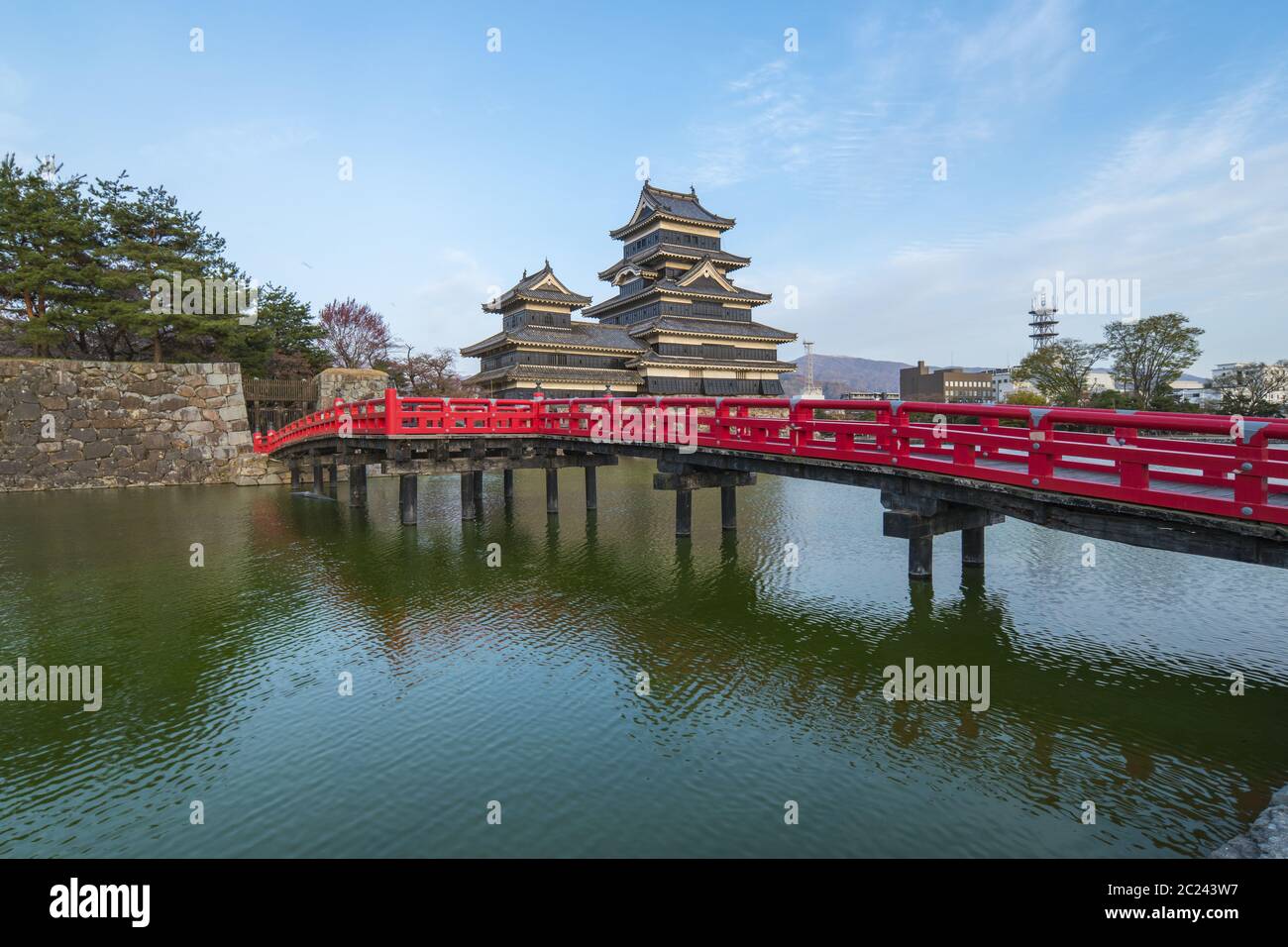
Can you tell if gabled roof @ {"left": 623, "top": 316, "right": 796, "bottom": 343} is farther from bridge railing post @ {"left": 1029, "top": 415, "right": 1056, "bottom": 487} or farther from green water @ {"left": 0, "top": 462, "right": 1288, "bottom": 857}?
bridge railing post @ {"left": 1029, "top": 415, "right": 1056, "bottom": 487}

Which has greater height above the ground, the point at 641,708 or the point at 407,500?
the point at 407,500

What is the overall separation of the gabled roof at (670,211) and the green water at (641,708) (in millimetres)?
41164

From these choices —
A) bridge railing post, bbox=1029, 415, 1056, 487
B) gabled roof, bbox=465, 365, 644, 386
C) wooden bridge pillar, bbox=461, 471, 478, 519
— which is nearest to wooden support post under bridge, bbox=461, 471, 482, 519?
wooden bridge pillar, bbox=461, 471, 478, 519

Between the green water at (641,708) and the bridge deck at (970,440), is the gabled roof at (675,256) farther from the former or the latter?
the green water at (641,708)

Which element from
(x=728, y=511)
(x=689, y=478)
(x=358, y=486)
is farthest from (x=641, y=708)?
(x=358, y=486)

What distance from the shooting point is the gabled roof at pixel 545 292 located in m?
44.0

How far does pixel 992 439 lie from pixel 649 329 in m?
38.2

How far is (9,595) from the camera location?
12766mm

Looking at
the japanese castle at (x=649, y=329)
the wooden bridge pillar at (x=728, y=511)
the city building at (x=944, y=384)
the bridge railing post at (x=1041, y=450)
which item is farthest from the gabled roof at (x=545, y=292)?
the city building at (x=944, y=384)

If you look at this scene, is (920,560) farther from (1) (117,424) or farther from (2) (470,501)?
(1) (117,424)

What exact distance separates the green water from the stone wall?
707 inches

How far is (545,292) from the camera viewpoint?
44.6 metres
